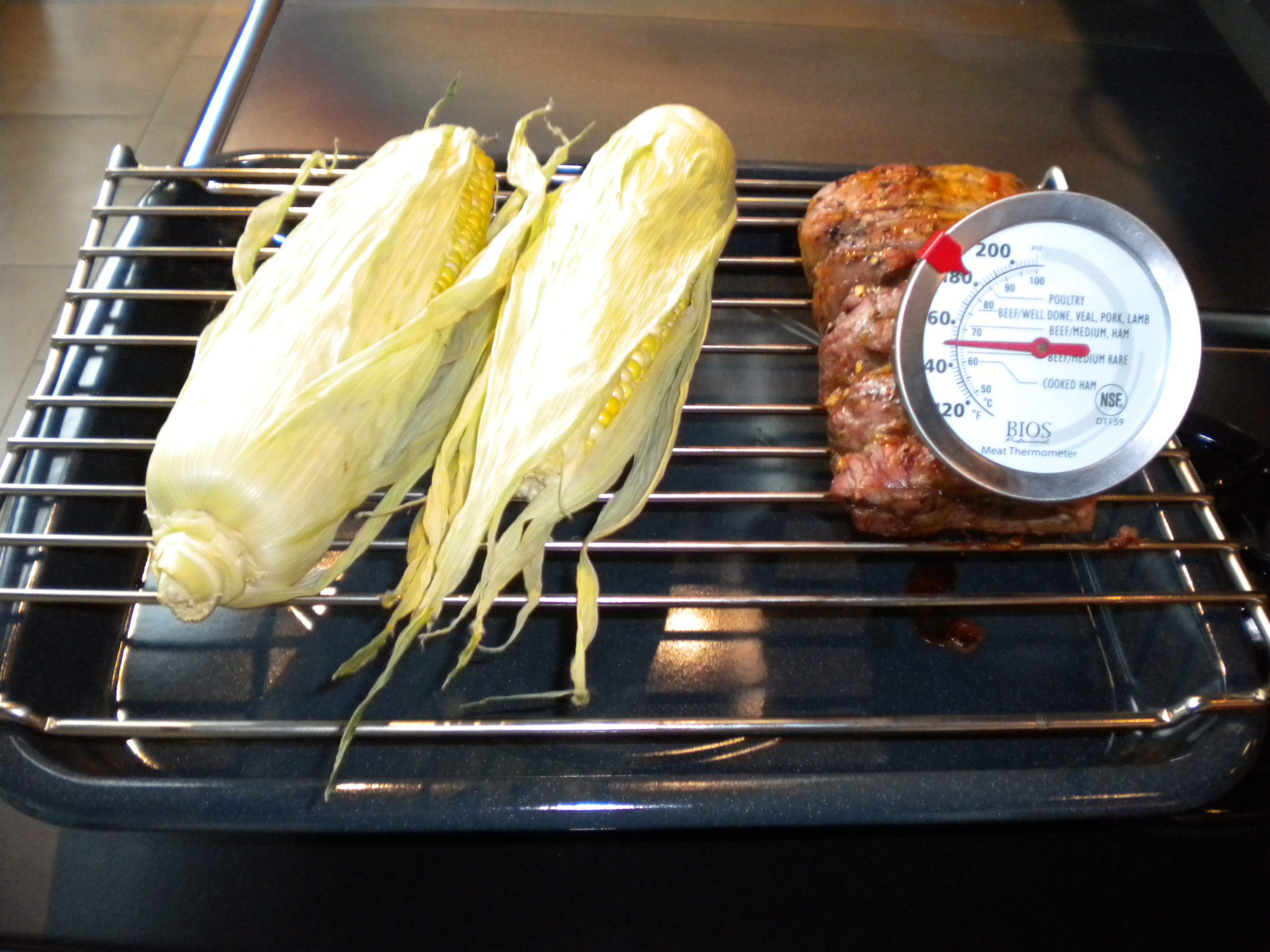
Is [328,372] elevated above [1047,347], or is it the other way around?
[1047,347]

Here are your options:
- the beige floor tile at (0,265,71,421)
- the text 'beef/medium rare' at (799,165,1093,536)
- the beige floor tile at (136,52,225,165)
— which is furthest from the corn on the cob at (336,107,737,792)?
the beige floor tile at (136,52,225,165)

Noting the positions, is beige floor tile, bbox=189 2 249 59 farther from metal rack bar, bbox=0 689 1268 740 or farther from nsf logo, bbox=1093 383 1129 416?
nsf logo, bbox=1093 383 1129 416

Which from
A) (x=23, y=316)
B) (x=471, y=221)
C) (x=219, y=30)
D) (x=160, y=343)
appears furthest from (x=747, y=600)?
(x=219, y=30)

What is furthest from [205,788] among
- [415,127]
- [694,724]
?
[415,127]

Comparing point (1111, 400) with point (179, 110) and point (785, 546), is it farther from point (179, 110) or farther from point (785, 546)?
point (179, 110)

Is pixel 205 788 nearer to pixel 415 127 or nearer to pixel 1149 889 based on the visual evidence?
pixel 1149 889

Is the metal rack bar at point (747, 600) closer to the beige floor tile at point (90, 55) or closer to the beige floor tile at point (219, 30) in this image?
the beige floor tile at point (90, 55)
